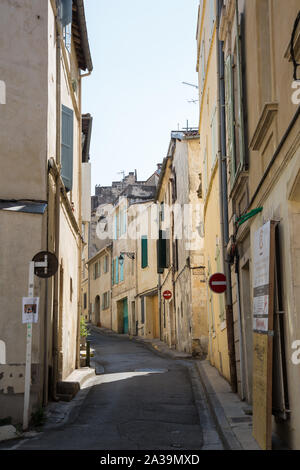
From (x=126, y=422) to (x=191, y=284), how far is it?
37.7ft

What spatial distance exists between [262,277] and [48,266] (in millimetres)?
3234

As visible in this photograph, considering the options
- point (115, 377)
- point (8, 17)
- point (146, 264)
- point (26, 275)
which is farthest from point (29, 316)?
point (146, 264)

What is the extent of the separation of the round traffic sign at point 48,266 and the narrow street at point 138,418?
210 centimetres

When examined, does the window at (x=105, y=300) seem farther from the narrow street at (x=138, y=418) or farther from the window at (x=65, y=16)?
the window at (x=65, y=16)

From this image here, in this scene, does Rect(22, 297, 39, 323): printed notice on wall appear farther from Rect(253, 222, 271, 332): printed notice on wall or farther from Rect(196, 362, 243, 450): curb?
Rect(253, 222, 271, 332): printed notice on wall

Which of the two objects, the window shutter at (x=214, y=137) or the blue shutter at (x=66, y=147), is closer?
the blue shutter at (x=66, y=147)

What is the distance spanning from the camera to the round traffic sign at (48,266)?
8.58 metres

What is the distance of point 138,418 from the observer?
8977mm

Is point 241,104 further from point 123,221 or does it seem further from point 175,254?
point 123,221

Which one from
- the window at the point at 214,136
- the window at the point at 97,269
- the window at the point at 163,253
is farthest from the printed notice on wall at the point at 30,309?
the window at the point at 97,269

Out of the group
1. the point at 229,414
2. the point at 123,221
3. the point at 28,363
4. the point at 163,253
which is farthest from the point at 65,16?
the point at 123,221

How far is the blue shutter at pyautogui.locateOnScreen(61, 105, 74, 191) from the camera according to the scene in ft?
40.6

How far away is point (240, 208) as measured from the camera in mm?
10016
